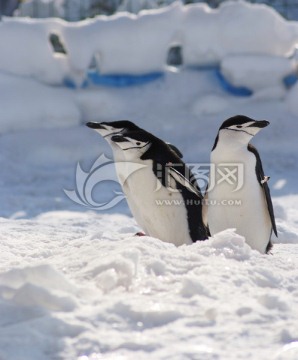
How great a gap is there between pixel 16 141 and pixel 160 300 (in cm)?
607

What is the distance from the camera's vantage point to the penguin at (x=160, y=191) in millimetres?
3645

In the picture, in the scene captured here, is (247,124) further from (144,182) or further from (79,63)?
(79,63)

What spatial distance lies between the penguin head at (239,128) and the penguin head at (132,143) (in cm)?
39

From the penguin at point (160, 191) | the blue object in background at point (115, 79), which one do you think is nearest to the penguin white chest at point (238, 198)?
the penguin at point (160, 191)

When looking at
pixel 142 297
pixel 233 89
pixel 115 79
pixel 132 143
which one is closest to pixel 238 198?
pixel 132 143

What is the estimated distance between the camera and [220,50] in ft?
28.1

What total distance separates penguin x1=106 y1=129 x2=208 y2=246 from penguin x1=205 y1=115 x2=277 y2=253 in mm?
117

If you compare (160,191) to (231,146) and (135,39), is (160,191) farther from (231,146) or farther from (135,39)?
(135,39)

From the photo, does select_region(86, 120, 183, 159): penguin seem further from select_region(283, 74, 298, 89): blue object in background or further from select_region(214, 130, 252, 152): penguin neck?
select_region(283, 74, 298, 89): blue object in background

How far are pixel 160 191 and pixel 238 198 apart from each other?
396mm

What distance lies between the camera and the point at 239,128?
11.9 feet

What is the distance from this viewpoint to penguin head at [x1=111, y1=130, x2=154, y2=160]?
3637 mm

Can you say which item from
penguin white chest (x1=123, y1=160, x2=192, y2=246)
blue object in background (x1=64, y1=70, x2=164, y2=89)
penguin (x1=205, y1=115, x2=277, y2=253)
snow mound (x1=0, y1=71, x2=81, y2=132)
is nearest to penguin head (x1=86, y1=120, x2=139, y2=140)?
penguin white chest (x1=123, y1=160, x2=192, y2=246)

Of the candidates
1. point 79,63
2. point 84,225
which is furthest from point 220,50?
point 84,225
